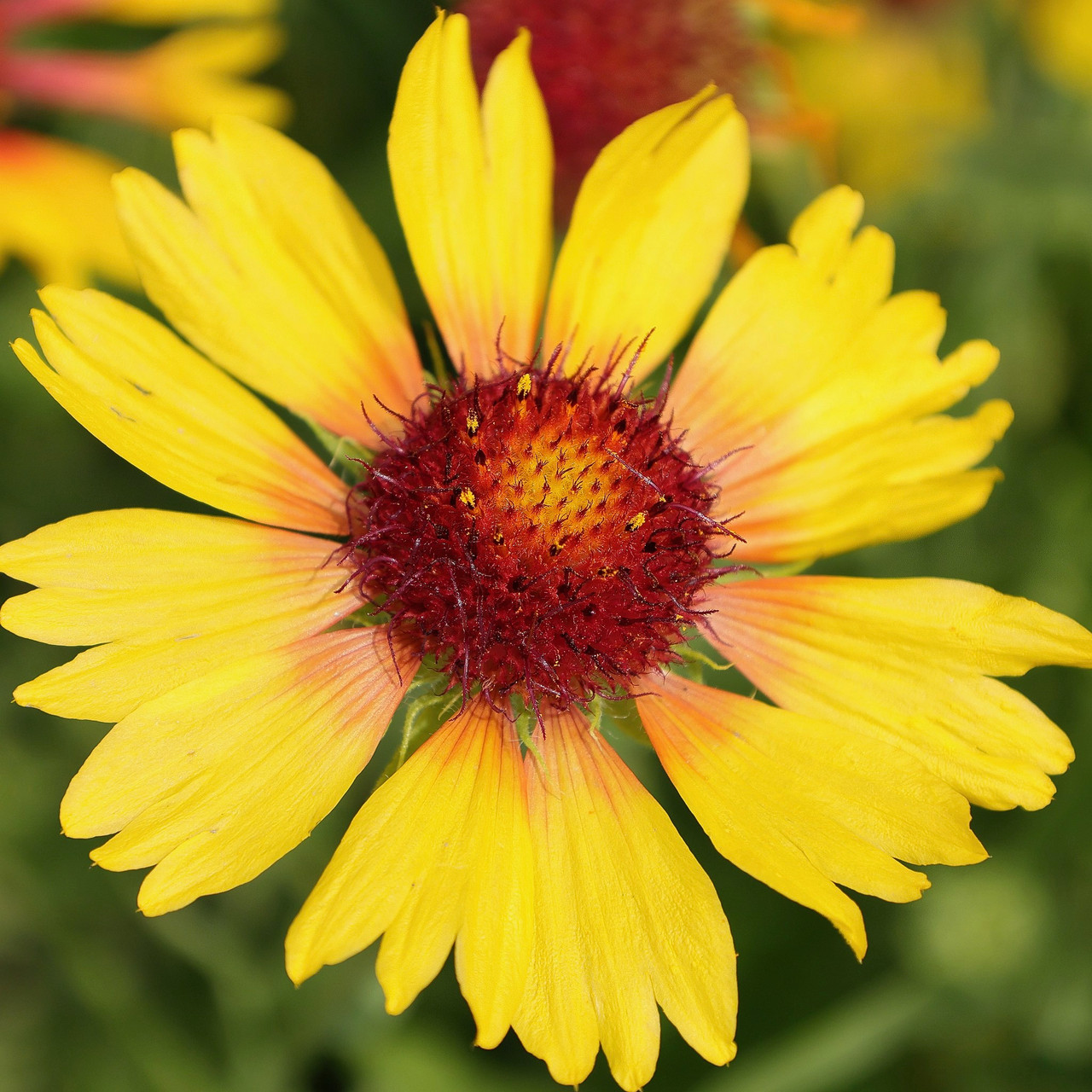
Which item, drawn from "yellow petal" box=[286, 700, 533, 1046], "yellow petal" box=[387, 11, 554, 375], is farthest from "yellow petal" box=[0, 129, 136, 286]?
"yellow petal" box=[286, 700, 533, 1046]

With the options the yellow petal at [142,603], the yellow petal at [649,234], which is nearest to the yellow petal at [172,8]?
the yellow petal at [649,234]

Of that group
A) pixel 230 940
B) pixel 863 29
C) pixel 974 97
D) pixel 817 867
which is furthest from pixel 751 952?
pixel 863 29

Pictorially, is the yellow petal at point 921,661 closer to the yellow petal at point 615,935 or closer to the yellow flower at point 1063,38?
the yellow petal at point 615,935

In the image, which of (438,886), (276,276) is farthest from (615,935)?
(276,276)

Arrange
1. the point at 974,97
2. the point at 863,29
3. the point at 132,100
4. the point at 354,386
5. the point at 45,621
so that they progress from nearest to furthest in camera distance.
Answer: the point at 45,621, the point at 354,386, the point at 132,100, the point at 974,97, the point at 863,29

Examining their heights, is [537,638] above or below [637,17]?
below

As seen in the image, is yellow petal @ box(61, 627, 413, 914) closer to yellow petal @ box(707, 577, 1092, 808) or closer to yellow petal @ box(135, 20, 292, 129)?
yellow petal @ box(707, 577, 1092, 808)

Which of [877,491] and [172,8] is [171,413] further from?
[172,8]

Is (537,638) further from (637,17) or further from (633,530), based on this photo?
(637,17)
